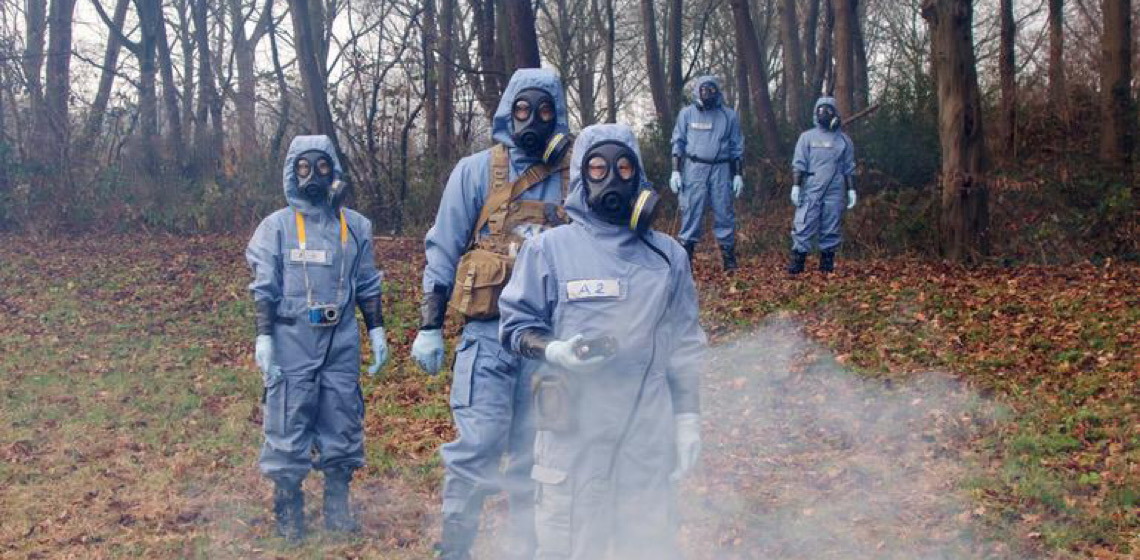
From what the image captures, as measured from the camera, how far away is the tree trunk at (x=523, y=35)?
13172mm

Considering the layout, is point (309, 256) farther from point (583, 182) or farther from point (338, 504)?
point (583, 182)

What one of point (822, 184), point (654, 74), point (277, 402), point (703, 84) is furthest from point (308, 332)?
point (654, 74)

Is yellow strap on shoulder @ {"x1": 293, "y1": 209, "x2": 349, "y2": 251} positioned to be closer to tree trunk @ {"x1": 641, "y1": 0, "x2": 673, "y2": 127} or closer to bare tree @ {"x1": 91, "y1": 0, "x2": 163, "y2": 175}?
tree trunk @ {"x1": 641, "y1": 0, "x2": 673, "y2": 127}

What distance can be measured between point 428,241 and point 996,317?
669 centimetres

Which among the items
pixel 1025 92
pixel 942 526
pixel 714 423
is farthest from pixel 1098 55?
pixel 942 526

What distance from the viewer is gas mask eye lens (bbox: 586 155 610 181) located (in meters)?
4.11

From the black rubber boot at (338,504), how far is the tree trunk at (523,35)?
7886mm

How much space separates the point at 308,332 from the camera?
583cm

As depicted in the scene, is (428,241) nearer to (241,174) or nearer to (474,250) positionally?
(474,250)

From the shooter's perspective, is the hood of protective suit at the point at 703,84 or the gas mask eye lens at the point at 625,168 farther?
the hood of protective suit at the point at 703,84

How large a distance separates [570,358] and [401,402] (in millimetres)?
5824

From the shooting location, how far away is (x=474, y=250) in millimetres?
5016

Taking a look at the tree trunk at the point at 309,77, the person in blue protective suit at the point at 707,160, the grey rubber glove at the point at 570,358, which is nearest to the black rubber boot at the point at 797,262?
the person in blue protective suit at the point at 707,160

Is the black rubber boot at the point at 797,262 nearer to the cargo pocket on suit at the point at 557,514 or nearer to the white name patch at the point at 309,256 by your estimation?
the white name patch at the point at 309,256
